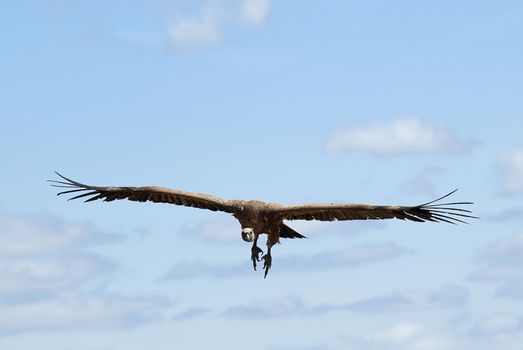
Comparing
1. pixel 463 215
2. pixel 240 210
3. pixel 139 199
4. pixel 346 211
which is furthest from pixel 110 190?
pixel 463 215

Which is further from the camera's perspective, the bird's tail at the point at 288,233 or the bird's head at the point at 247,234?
the bird's tail at the point at 288,233

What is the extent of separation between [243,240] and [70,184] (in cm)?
509

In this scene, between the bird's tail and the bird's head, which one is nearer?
the bird's head

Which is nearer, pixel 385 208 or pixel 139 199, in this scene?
pixel 385 208

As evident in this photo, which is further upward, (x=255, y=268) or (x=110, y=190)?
(x=110, y=190)

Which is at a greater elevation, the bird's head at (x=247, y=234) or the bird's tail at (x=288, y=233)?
the bird's tail at (x=288, y=233)

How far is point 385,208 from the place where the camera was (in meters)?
37.2

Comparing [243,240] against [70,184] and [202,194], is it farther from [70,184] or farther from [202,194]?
[70,184]

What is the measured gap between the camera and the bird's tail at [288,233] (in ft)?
129

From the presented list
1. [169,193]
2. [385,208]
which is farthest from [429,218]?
[169,193]

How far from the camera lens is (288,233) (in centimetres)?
3947

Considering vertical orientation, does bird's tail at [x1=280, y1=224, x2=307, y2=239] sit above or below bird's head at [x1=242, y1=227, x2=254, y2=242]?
above

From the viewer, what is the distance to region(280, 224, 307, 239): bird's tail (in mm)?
39344

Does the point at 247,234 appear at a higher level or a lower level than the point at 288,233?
lower
